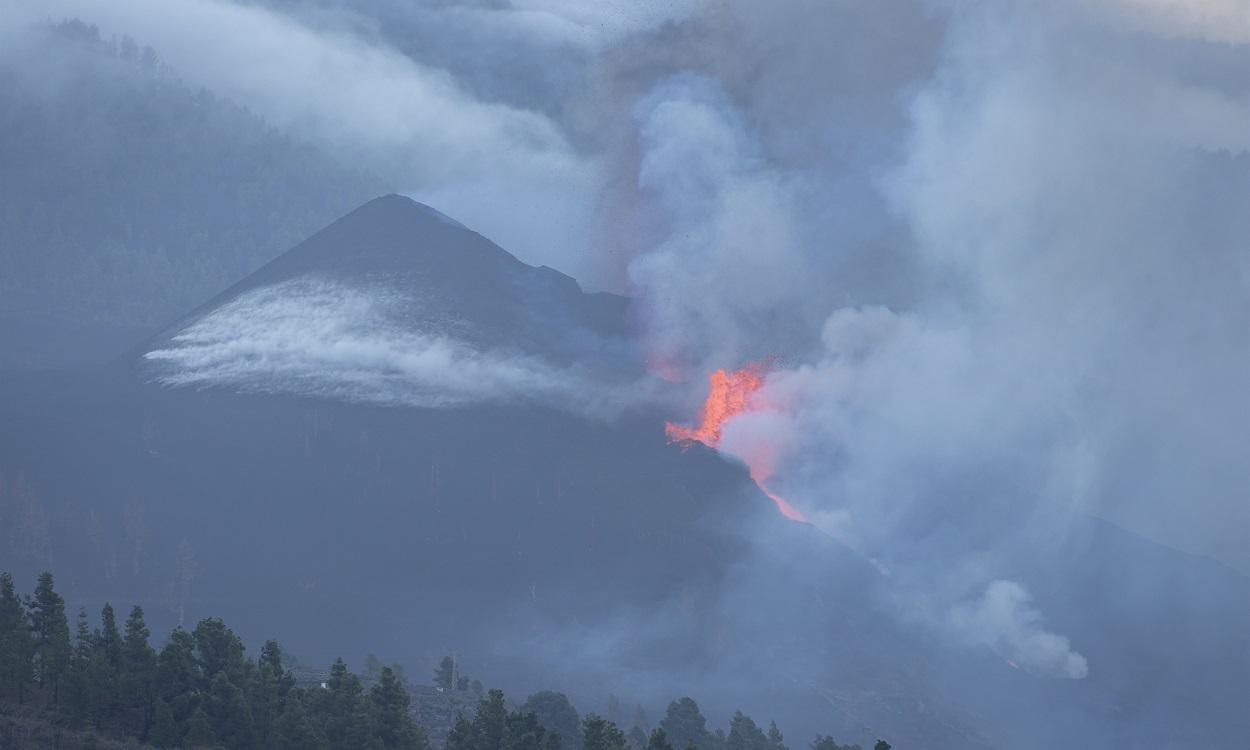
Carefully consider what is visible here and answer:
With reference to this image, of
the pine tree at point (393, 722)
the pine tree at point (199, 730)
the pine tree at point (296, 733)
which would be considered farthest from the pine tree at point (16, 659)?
the pine tree at point (393, 722)

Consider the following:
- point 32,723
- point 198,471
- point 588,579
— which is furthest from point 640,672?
point 32,723

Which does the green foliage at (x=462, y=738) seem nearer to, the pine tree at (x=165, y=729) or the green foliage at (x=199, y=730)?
the green foliage at (x=199, y=730)

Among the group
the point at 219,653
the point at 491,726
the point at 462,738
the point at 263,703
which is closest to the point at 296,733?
the point at 263,703

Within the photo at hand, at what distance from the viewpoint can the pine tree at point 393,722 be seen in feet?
237

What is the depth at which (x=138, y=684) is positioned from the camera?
72.4 metres

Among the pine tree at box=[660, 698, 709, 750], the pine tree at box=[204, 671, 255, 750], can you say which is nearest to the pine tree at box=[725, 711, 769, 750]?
the pine tree at box=[660, 698, 709, 750]

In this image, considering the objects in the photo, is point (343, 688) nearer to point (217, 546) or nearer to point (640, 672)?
point (640, 672)

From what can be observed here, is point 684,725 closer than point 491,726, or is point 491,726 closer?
point 491,726

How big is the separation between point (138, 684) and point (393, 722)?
11186 mm

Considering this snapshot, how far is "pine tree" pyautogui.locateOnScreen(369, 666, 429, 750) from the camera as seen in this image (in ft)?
237

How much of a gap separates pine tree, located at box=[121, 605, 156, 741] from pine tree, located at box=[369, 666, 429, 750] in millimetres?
9608

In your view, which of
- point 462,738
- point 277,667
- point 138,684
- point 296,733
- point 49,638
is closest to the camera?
point 296,733

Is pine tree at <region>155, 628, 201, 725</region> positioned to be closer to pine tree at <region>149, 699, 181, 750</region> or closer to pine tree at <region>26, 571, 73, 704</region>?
pine tree at <region>149, 699, 181, 750</region>

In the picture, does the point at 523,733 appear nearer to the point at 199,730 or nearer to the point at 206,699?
the point at 206,699
